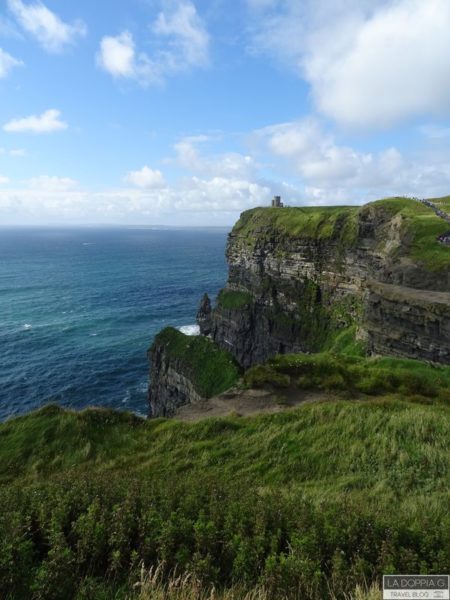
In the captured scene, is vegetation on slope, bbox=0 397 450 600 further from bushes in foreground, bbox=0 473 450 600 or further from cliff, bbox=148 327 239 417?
cliff, bbox=148 327 239 417

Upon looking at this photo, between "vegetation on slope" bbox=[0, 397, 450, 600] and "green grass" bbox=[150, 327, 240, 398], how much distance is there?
20392 millimetres

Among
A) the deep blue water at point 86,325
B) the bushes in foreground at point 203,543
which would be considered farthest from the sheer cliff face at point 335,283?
the bushes in foreground at point 203,543

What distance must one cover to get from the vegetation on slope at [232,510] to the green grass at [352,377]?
6.21 m

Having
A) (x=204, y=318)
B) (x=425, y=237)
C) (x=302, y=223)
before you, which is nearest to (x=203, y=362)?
(x=425, y=237)

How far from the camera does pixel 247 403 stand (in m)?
21.0

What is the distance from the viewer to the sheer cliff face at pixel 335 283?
3064 cm

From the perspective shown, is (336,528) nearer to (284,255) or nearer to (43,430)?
(43,430)

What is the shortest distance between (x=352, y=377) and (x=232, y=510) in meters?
17.0

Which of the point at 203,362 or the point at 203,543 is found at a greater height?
the point at 203,543

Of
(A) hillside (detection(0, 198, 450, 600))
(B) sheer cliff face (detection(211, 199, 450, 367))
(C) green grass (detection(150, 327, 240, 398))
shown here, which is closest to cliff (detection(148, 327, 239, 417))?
(C) green grass (detection(150, 327, 240, 398))

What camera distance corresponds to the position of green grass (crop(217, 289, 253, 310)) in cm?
Result: 6750

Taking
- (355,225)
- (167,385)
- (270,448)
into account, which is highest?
(355,225)

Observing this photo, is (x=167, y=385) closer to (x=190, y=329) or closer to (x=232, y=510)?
(x=190, y=329)

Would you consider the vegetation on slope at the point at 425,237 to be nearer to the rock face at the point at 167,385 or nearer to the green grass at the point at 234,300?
the rock face at the point at 167,385
